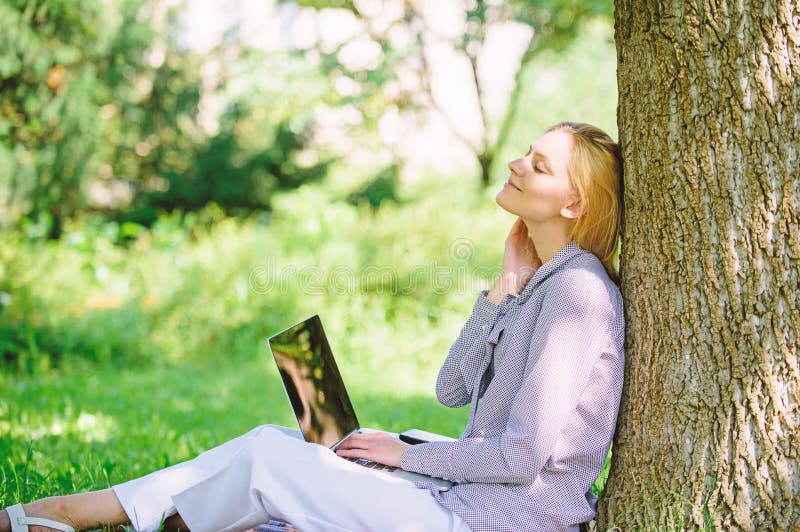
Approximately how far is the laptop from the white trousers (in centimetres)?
14

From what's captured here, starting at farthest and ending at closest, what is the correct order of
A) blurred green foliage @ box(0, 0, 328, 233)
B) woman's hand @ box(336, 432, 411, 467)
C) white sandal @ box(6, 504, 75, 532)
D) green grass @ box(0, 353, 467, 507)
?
blurred green foliage @ box(0, 0, 328, 233), green grass @ box(0, 353, 467, 507), woman's hand @ box(336, 432, 411, 467), white sandal @ box(6, 504, 75, 532)

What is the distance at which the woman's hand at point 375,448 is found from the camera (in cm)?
242

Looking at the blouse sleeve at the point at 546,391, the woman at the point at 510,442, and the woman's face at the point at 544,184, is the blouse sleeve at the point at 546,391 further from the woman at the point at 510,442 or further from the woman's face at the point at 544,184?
the woman's face at the point at 544,184

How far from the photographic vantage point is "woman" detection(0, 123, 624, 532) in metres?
2.17

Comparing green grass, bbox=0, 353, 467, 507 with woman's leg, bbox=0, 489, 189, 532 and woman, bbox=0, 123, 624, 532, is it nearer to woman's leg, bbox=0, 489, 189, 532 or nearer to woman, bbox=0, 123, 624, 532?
woman's leg, bbox=0, 489, 189, 532

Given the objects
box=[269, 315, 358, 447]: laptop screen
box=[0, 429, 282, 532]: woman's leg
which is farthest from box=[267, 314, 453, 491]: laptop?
box=[0, 429, 282, 532]: woman's leg

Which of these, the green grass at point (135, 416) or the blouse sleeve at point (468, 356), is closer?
the blouse sleeve at point (468, 356)

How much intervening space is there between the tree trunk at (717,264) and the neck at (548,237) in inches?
10.9

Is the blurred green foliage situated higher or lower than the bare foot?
higher

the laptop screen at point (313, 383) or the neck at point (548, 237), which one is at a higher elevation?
the neck at point (548, 237)

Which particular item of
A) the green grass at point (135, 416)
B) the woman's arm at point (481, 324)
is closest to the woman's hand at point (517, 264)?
the woman's arm at point (481, 324)

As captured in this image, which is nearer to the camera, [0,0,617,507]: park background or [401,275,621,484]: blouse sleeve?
[401,275,621,484]: blouse sleeve

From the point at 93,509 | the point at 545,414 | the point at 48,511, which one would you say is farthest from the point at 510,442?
the point at 48,511

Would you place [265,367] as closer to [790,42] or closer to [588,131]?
[588,131]
